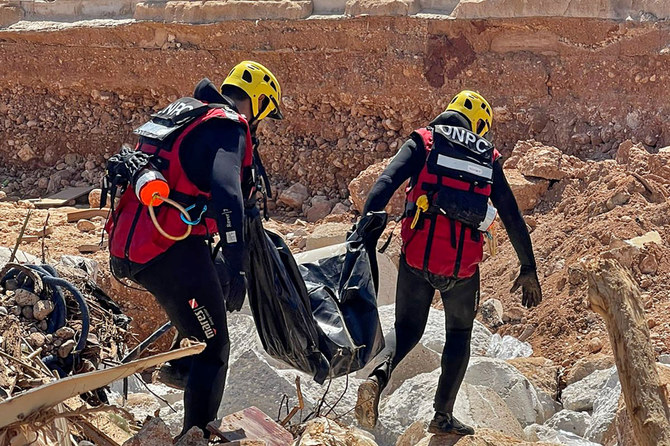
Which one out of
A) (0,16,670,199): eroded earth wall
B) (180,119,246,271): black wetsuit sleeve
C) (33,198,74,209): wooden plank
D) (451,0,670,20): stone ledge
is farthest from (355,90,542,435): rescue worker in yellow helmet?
(33,198,74,209): wooden plank

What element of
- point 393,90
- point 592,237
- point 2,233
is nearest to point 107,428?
point 592,237

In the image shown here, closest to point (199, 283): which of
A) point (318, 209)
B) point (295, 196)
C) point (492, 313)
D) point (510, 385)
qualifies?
point (510, 385)

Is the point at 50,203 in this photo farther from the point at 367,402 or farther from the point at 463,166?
the point at 463,166

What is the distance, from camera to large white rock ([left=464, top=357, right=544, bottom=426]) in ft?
20.7

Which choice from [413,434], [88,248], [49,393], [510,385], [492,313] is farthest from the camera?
[88,248]

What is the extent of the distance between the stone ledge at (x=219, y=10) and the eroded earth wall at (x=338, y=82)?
13 cm

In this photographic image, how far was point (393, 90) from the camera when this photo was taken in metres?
13.0

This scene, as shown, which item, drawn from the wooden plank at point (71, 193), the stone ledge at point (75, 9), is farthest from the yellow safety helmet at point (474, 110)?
the stone ledge at point (75, 9)

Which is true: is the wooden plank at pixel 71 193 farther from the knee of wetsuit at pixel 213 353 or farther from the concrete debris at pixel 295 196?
the knee of wetsuit at pixel 213 353

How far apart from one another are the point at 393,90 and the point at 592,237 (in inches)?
195

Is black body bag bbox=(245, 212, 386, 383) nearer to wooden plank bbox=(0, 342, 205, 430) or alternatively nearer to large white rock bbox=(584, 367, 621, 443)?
large white rock bbox=(584, 367, 621, 443)

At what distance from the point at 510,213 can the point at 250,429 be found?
1.92 meters

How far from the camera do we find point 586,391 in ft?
21.1

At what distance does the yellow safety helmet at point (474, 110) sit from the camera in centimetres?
536
